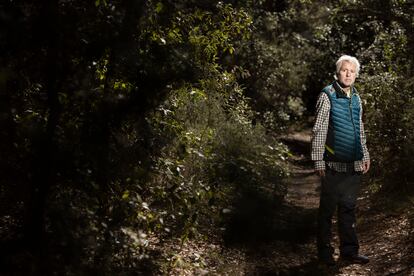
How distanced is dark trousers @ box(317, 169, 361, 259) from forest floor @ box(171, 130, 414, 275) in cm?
22

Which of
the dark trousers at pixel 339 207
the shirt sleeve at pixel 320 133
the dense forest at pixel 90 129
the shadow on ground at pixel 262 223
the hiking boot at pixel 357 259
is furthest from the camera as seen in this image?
the shadow on ground at pixel 262 223

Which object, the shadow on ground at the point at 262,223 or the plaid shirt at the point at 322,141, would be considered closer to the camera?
the plaid shirt at the point at 322,141

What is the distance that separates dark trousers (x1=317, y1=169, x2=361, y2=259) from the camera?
19.0ft

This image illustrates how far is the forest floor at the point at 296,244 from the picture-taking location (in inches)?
229

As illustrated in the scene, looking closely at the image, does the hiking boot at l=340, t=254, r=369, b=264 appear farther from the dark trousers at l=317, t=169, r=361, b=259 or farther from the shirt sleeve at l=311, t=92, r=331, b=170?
the shirt sleeve at l=311, t=92, r=331, b=170

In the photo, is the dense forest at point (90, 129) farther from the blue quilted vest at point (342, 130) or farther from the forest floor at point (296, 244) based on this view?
the blue quilted vest at point (342, 130)

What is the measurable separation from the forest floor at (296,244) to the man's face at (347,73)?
2034mm

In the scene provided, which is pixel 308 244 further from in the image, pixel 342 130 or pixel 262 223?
pixel 342 130

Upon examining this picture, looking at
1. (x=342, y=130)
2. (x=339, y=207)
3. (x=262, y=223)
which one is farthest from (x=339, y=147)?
(x=262, y=223)

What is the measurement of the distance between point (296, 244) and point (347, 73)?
2.42 meters

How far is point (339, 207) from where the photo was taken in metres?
5.93

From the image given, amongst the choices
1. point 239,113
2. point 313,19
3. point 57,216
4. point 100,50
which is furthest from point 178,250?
point 313,19

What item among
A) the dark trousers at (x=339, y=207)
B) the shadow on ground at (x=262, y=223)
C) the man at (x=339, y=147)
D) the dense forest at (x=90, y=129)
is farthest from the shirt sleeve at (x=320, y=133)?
the shadow on ground at (x=262, y=223)

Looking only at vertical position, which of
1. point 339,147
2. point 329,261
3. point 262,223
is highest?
point 339,147
